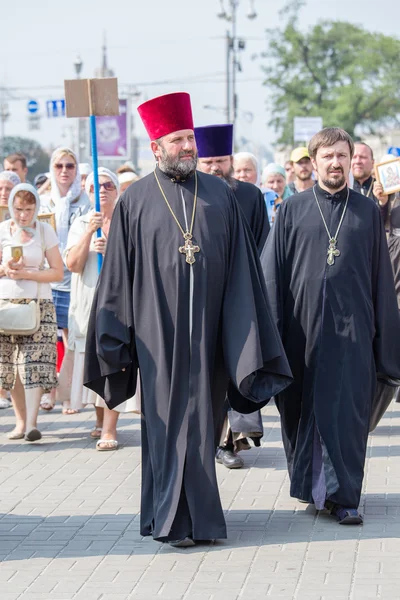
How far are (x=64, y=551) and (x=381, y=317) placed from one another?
2.13 metres

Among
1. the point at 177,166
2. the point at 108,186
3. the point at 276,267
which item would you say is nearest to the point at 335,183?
the point at 276,267

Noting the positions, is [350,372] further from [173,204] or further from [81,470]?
[81,470]

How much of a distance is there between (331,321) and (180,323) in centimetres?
99

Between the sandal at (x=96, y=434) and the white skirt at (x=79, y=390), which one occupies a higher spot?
the white skirt at (x=79, y=390)

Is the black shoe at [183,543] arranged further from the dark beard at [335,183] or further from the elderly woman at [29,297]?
the elderly woman at [29,297]

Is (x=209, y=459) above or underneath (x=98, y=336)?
underneath

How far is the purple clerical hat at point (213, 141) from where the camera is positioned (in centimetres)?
842

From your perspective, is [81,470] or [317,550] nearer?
[317,550]

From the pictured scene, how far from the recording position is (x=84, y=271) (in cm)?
958

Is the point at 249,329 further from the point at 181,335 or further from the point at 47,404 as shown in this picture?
the point at 47,404

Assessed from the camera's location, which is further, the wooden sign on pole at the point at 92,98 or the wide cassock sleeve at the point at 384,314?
the wooden sign on pole at the point at 92,98

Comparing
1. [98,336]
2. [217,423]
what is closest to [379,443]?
[217,423]

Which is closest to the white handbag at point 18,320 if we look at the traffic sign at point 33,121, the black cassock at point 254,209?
the black cassock at point 254,209

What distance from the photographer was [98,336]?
20.6 ft
